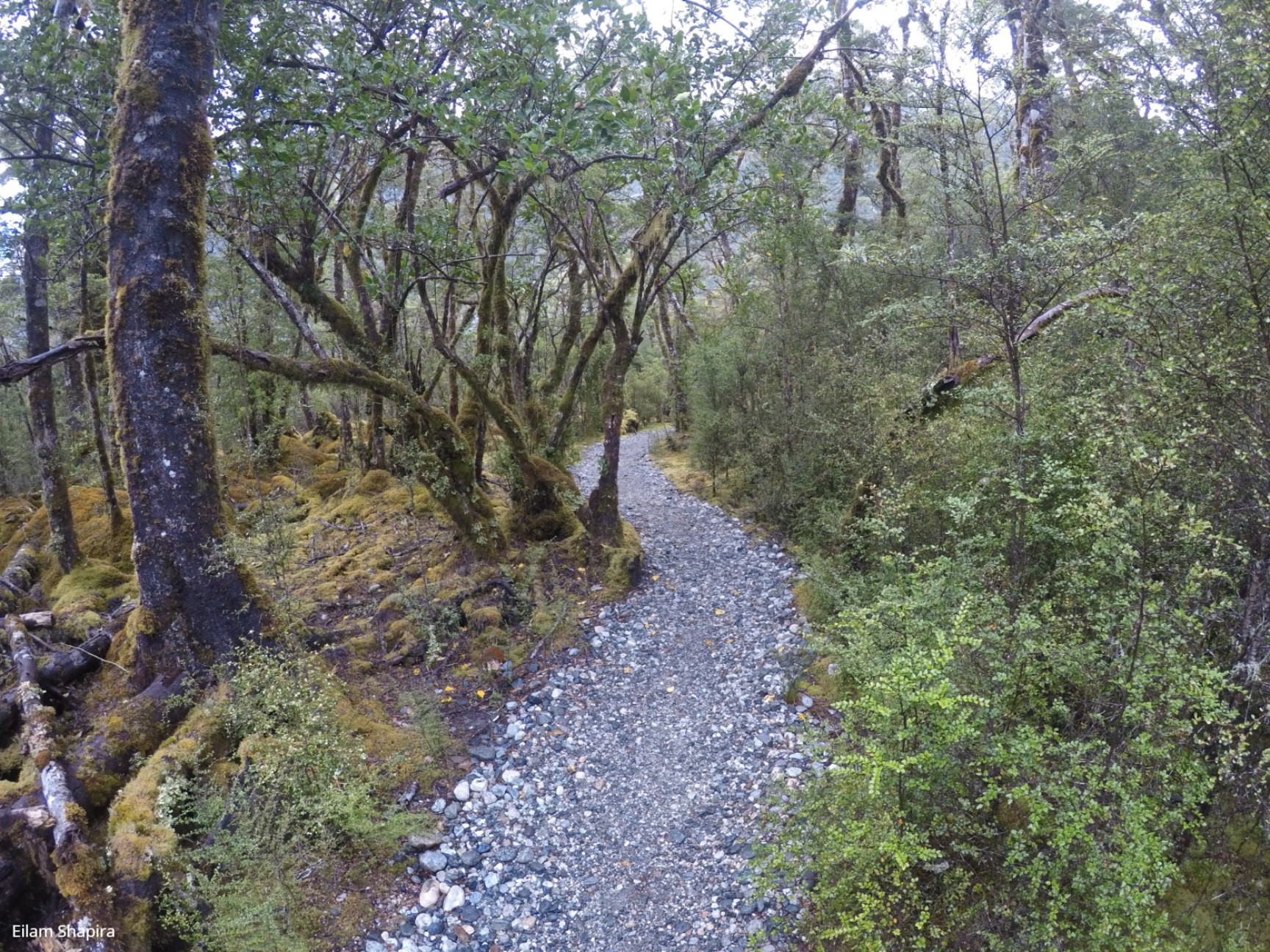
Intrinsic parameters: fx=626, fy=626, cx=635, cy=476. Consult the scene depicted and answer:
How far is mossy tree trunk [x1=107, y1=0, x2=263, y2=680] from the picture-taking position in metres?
5.20

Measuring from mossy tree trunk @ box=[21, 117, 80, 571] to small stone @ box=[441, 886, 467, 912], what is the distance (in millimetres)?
8997

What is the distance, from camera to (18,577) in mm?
10047

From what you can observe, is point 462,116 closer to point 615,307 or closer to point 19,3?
point 615,307

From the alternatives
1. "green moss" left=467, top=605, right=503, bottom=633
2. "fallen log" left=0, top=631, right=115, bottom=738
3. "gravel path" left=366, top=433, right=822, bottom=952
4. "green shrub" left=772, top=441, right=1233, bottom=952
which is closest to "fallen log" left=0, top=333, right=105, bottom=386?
"fallen log" left=0, top=631, right=115, bottom=738

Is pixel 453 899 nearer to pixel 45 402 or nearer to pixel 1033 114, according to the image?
pixel 45 402

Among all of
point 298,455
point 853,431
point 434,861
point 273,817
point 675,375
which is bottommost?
point 434,861

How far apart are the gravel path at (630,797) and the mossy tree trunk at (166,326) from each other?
2.88m

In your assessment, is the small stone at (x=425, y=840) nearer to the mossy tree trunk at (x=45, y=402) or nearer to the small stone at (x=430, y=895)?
the small stone at (x=430, y=895)

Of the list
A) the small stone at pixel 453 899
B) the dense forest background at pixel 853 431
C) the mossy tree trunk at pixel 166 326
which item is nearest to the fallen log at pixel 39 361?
the dense forest background at pixel 853 431

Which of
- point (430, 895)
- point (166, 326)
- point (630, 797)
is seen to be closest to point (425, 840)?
point (430, 895)

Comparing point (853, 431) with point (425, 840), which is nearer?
point (425, 840)

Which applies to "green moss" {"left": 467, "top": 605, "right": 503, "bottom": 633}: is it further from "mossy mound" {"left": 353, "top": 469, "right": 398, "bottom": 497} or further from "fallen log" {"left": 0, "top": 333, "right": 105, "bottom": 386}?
"mossy mound" {"left": 353, "top": 469, "right": 398, "bottom": 497}

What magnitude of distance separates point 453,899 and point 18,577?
1024 cm

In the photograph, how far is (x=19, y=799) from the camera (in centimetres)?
459
